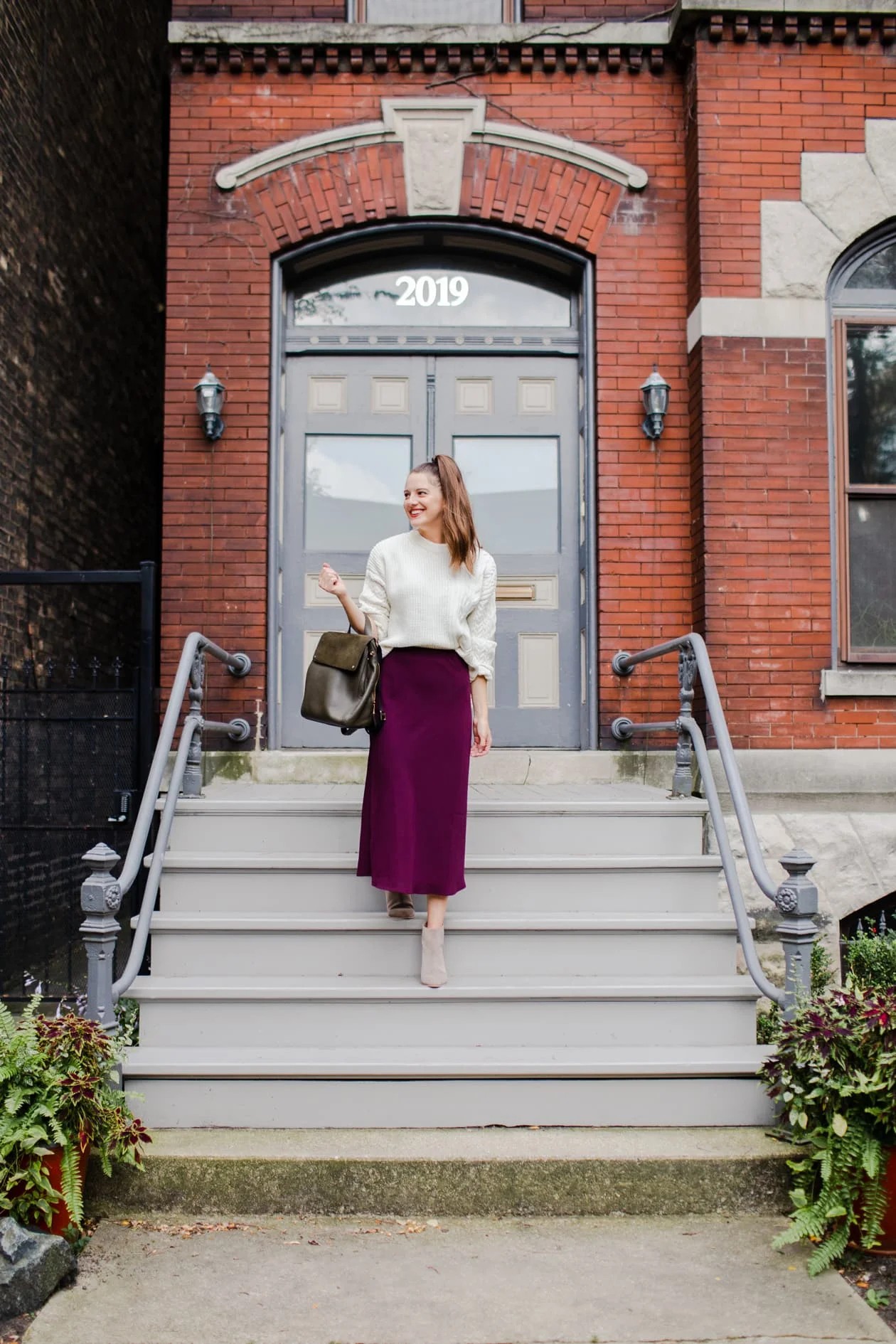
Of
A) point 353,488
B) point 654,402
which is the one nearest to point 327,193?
point 353,488

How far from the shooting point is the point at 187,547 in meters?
7.12

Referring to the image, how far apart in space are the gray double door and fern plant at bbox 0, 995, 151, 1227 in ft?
11.6

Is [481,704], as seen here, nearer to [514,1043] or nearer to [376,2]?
[514,1043]

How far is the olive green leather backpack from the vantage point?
15.2ft

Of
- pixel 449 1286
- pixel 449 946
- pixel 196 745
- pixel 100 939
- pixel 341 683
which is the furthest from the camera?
pixel 196 745

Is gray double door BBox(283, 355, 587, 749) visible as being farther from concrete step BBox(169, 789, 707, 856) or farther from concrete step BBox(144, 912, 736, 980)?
concrete step BBox(144, 912, 736, 980)

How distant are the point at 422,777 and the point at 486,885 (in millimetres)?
789

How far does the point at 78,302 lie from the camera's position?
389 inches

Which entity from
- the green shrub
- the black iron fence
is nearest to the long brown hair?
the black iron fence

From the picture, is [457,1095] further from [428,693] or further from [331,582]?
[331,582]

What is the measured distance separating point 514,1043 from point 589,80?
5.95 m

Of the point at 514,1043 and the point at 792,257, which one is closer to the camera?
the point at 514,1043

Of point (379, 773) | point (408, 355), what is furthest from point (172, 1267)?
point (408, 355)

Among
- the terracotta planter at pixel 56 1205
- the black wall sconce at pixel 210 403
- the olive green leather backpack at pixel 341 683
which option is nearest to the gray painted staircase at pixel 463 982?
the terracotta planter at pixel 56 1205
